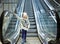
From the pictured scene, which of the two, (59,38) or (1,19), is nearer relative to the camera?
(59,38)

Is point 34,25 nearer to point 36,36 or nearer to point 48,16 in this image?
→ point 36,36

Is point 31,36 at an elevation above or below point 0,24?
below

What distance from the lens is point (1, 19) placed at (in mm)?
5762

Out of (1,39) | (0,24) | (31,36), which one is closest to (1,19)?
(0,24)

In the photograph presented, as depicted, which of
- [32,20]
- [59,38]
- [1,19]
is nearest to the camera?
[59,38]

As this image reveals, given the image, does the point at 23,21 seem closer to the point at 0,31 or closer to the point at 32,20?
the point at 0,31

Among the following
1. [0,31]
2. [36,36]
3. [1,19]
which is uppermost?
[1,19]

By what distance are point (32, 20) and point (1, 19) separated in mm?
5184

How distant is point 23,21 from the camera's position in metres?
6.79

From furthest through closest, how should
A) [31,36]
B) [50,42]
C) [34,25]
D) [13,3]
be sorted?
[13,3]
[34,25]
[31,36]
[50,42]

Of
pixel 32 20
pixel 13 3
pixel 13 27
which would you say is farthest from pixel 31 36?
pixel 13 3

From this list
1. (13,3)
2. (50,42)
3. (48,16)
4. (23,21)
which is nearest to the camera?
(50,42)

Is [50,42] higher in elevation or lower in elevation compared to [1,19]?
lower

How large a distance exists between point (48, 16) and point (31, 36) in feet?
5.16
